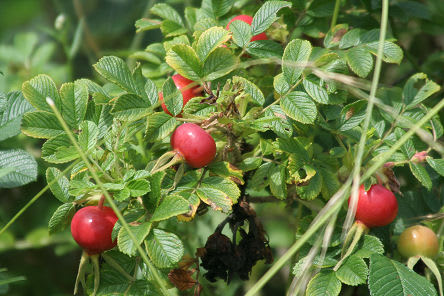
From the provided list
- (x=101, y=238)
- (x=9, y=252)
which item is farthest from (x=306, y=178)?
(x=9, y=252)

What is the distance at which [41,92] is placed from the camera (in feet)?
3.43

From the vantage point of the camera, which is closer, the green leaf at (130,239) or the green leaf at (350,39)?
the green leaf at (130,239)

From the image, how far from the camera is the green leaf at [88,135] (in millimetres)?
989

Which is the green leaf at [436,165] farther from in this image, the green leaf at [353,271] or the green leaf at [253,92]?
the green leaf at [253,92]

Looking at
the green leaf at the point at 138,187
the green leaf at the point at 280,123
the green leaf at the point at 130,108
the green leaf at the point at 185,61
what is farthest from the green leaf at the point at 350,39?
the green leaf at the point at 138,187

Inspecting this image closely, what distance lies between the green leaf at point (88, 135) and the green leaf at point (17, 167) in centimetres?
13

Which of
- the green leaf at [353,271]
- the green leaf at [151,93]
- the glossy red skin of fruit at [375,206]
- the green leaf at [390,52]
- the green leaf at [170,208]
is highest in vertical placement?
the green leaf at [151,93]

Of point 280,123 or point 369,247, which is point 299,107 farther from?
point 369,247

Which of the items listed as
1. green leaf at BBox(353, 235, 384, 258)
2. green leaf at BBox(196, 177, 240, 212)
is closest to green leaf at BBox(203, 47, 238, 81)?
green leaf at BBox(196, 177, 240, 212)

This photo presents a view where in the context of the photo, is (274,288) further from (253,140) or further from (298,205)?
(253,140)

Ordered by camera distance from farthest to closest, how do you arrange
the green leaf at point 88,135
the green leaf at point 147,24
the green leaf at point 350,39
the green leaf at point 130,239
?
A: 1. the green leaf at point 147,24
2. the green leaf at point 350,39
3. the green leaf at point 88,135
4. the green leaf at point 130,239

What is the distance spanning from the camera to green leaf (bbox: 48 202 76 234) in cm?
99

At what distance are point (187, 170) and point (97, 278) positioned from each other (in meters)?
0.27

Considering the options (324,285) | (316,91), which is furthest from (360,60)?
(324,285)
